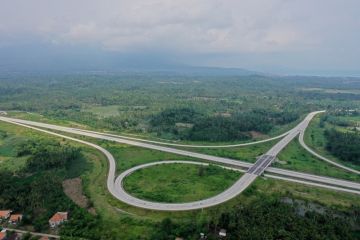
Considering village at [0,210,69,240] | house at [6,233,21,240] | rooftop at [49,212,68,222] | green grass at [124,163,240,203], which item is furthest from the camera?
green grass at [124,163,240,203]

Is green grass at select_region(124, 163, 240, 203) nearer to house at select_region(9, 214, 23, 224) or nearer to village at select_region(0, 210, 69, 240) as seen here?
village at select_region(0, 210, 69, 240)

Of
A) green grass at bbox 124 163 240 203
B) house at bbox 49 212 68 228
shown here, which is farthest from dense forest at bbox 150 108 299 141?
house at bbox 49 212 68 228

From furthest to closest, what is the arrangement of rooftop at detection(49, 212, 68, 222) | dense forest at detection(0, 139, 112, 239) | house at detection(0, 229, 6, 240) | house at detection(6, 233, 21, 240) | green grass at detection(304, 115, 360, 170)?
green grass at detection(304, 115, 360, 170) < rooftop at detection(49, 212, 68, 222) < dense forest at detection(0, 139, 112, 239) < house at detection(6, 233, 21, 240) < house at detection(0, 229, 6, 240)

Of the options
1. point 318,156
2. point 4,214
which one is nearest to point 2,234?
point 4,214

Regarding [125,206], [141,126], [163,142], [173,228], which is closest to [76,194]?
[125,206]

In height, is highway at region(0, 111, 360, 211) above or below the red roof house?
above

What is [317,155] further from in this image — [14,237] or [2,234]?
[2,234]

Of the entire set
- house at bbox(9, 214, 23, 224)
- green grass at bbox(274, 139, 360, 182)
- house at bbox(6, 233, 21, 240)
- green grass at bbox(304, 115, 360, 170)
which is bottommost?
house at bbox(6, 233, 21, 240)

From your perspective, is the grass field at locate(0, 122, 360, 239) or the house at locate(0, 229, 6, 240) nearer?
the house at locate(0, 229, 6, 240)

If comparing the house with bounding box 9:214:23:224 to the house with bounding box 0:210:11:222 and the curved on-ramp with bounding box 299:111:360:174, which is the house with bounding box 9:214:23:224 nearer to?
the house with bounding box 0:210:11:222
